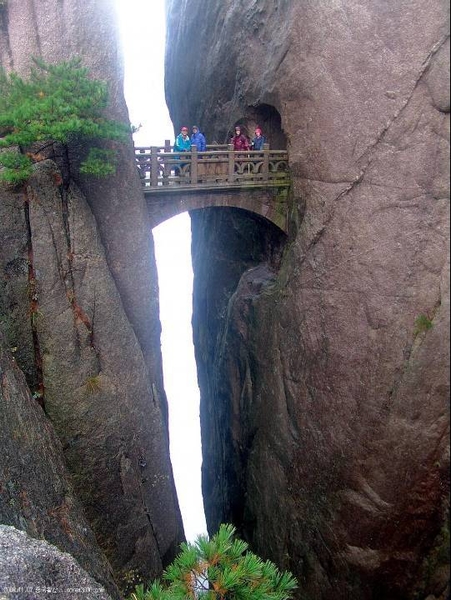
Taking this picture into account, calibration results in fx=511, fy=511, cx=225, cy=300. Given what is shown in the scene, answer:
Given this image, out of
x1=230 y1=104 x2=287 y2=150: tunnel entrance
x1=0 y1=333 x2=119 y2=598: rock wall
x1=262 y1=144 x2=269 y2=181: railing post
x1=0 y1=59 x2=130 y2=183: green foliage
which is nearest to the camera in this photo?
x1=0 y1=333 x2=119 y2=598: rock wall

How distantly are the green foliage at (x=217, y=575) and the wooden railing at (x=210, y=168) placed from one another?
9092 millimetres

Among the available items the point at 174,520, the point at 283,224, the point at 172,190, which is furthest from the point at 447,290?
the point at 174,520

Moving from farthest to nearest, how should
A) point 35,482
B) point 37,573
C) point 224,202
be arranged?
point 224,202 < point 35,482 < point 37,573

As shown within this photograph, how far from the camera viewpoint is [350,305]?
489 inches

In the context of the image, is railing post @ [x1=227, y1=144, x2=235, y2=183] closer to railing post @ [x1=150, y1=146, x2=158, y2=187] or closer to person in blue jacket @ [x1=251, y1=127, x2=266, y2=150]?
person in blue jacket @ [x1=251, y1=127, x2=266, y2=150]

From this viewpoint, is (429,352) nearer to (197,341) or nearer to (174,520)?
(174,520)

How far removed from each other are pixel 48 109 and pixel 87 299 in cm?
446

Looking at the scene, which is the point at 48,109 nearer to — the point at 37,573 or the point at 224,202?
the point at 224,202

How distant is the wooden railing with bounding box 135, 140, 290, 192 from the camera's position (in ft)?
43.7

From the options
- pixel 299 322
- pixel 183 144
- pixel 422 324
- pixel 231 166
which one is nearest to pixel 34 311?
pixel 183 144

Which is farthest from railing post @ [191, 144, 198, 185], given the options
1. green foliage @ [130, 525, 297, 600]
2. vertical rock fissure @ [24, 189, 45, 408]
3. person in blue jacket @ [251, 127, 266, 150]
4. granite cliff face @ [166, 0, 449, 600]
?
green foliage @ [130, 525, 297, 600]

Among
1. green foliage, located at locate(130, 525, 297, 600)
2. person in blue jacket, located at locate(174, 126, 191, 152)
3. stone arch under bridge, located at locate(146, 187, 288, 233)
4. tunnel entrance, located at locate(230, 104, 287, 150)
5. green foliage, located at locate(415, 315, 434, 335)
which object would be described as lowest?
green foliage, located at locate(130, 525, 297, 600)

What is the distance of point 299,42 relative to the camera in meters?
13.1

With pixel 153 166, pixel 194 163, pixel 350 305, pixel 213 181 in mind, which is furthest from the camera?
pixel 213 181
